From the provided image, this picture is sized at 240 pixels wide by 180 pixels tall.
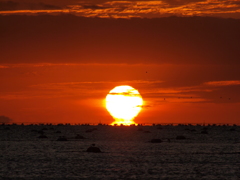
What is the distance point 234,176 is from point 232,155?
1334 inches

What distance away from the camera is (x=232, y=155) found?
104875 millimetres

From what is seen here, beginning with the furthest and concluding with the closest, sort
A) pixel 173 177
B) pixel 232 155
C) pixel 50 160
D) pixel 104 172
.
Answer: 1. pixel 232 155
2. pixel 50 160
3. pixel 104 172
4. pixel 173 177

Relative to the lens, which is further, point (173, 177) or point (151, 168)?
point (151, 168)

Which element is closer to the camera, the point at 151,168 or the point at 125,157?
the point at 151,168

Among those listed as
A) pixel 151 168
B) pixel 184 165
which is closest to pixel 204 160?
pixel 184 165

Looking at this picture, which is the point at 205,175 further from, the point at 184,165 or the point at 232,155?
the point at 232,155

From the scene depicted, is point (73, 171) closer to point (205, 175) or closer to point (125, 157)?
point (205, 175)

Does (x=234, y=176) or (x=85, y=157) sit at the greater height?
(x=85, y=157)

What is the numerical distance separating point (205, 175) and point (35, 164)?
2593 cm

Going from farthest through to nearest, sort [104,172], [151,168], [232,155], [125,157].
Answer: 1. [232,155]
2. [125,157]
3. [151,168]
4. [104,172]

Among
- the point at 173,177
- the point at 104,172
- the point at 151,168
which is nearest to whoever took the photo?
the point at 173,177

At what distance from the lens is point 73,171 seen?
76.1 meters

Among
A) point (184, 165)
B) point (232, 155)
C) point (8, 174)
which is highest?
point (232, 155)

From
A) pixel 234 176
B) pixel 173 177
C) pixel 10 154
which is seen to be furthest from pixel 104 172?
pixel 10 154
